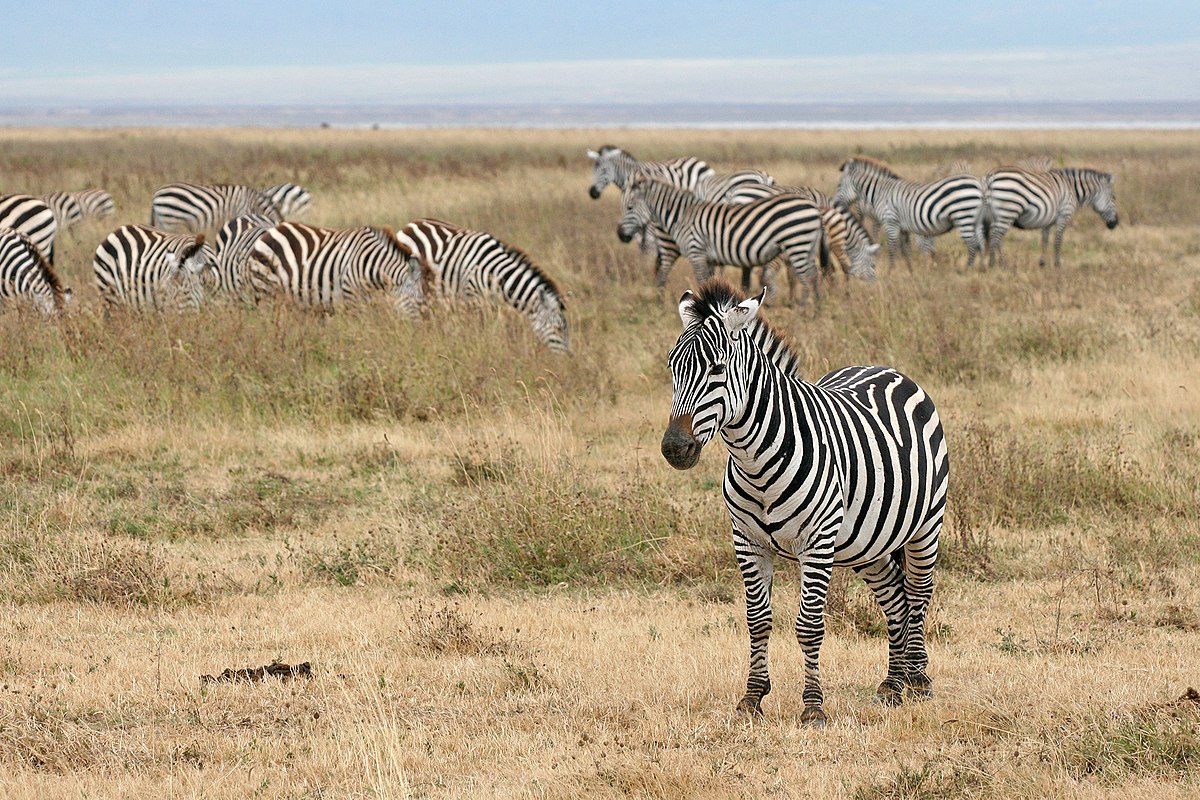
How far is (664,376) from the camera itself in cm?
1184

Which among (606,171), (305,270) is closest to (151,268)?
(305,270)

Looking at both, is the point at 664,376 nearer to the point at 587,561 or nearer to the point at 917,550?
the point at 587,561

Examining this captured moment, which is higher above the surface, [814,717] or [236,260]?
[236,260]

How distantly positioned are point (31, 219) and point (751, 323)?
13674 millimetres

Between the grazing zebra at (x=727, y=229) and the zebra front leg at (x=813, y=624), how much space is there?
450 inches

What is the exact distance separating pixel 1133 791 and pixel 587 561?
11.8 feet

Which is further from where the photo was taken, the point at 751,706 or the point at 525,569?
the point at 525,569

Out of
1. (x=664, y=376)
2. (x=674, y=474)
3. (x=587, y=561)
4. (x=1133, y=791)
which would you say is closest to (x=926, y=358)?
(x=664, y=376)

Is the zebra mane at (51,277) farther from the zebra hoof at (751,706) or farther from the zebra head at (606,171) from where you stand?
the zebra head at (606,171)

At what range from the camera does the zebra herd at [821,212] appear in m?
16.4

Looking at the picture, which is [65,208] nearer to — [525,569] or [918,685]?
[525,569]

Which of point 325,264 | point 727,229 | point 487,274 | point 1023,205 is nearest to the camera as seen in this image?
point 487,274

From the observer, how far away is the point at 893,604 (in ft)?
17.9

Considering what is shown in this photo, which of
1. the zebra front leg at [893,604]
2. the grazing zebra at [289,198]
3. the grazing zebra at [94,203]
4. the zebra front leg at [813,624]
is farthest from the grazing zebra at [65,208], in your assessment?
the zebra front leg at [813,624]
